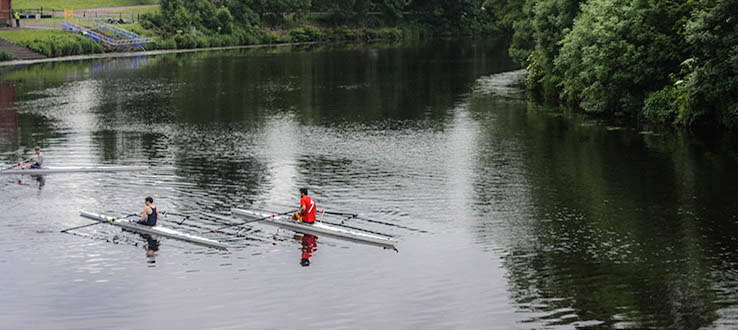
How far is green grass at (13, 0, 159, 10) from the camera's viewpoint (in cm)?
16275

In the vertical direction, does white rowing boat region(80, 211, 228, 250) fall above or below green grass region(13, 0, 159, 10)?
below

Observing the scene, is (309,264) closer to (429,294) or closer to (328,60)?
(429,294)

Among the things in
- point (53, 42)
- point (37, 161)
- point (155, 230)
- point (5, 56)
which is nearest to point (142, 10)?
point (53, 42)

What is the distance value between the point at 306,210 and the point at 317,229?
928 millimetres

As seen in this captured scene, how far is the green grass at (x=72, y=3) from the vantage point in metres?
163

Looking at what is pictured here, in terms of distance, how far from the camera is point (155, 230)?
3694cm

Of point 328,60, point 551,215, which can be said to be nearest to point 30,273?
point 551,215

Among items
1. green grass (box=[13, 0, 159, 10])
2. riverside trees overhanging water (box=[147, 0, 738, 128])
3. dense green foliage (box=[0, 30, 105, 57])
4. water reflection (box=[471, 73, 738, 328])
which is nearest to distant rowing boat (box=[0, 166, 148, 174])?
water reflection (box=[471, 73, 738, 328])

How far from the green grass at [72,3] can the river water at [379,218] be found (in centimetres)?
9309

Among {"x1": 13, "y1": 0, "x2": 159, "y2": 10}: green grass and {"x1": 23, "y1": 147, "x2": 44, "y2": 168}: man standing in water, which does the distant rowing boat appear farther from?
{"x1": 13, "y1": 0, "x2": 159, "y2": 10}: green grass

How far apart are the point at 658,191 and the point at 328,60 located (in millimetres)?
87604

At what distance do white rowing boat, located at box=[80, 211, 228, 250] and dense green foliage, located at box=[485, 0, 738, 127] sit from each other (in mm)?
33279

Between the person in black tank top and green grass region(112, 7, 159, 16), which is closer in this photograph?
the person in black tank top

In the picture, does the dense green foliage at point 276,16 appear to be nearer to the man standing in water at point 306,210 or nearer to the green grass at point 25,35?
the green grass at point 25,35
